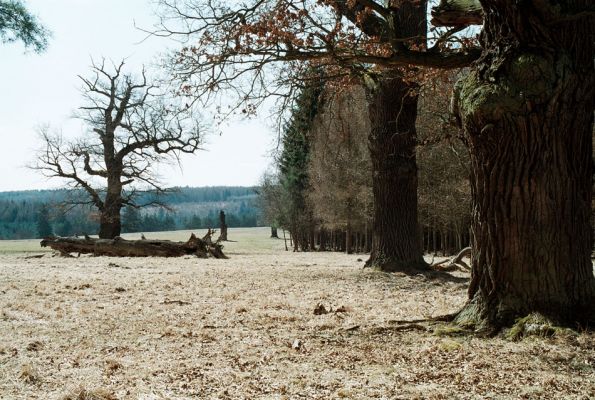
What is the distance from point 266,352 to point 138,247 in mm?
16196

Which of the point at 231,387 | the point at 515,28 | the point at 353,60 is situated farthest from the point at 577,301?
the point at 353,60

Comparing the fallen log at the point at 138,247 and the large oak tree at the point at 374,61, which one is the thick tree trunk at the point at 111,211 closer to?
the fallen log at the point at 138,247

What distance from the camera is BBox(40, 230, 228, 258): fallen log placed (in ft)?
66.0

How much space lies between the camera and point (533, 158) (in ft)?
16.7

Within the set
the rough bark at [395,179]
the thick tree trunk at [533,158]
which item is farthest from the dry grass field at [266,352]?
the rough bark at [395,179]

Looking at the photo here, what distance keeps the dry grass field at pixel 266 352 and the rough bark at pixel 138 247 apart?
37.6ft

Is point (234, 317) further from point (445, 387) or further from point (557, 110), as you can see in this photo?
point (557, 110)

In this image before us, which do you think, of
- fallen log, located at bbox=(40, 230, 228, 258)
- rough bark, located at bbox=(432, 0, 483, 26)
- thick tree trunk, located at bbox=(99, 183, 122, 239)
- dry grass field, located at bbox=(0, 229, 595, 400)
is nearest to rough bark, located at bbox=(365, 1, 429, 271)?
dry grass field, located at bbox=(0, 229, 595, 400)

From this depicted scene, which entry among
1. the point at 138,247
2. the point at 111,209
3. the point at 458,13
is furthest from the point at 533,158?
the point at 111,209

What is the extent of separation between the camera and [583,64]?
528cm

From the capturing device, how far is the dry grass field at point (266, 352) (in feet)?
12.6

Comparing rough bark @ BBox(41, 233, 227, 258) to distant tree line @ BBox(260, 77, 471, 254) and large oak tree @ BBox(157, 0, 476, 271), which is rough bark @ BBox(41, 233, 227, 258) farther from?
large oak tree @ BBox(157, 0, 476, 271)

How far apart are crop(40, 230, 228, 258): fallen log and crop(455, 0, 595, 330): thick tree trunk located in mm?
15543

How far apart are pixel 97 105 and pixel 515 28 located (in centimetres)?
3008
